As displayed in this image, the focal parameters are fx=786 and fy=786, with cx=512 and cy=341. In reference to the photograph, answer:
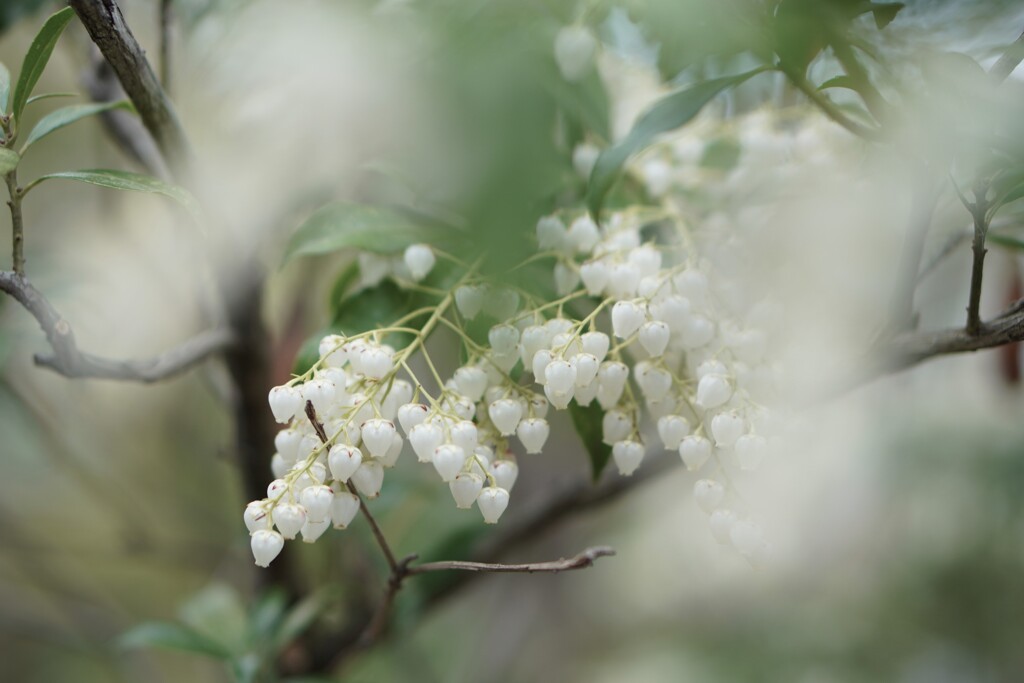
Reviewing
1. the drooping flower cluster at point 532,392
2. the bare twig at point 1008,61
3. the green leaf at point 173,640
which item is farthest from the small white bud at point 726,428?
the green leaf at point 173,640

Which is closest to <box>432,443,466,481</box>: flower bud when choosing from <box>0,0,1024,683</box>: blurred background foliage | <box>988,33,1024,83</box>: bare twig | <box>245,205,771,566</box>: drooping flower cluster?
<box>245,205,771,566</box>: drooping flower cluster

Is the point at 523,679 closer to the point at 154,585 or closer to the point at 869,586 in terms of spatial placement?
the point at 869,586

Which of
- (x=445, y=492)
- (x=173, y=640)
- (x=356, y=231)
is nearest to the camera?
(x=356, y=231)

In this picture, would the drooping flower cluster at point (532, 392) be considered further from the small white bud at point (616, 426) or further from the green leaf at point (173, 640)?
the green leaf at point (173, 640)

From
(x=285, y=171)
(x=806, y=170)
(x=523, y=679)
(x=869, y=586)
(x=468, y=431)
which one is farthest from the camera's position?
(x=523, y=679)

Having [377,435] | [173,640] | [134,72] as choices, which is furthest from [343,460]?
[173,640]

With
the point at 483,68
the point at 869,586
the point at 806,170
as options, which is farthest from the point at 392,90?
the point at 869,586

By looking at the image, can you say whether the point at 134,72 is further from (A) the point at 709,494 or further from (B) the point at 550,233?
(A) the point at 709,494
